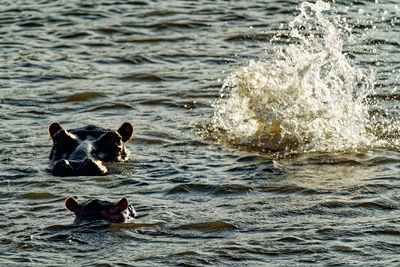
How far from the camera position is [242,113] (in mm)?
9930

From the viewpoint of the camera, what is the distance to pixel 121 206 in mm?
6102

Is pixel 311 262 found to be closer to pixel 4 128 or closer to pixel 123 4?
pixel 4 128

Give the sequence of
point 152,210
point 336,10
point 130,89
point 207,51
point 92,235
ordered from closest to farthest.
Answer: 1. point 92,235
2. point 152,210
3. point 130,89
4. point 207,51
5. point 336,10

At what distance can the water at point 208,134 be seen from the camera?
5973 millimetres

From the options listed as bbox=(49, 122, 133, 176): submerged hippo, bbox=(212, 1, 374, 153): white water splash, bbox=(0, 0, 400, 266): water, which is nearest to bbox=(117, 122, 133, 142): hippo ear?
bbox=(49, 122, 133, 176): submerged hippo

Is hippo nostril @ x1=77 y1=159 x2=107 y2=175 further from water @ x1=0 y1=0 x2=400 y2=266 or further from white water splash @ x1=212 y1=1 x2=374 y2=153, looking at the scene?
white water splash @ x1=212 y1=1 x2=374 y2=153

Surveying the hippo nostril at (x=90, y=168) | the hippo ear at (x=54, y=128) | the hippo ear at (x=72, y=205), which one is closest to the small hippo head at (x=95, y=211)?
the hippo ear at (x=72, y=205)

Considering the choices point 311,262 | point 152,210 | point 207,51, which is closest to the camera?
point 311,262

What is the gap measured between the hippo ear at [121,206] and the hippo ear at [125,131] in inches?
105

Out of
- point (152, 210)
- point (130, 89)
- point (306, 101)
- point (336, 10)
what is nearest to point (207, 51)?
point (130, 89)

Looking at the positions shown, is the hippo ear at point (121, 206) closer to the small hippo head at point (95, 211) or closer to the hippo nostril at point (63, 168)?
the small hippo head at point (95, 211)

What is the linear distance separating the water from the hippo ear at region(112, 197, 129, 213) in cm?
14

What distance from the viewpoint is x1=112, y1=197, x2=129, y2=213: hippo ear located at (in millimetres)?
6023

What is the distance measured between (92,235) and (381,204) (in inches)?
93.8
